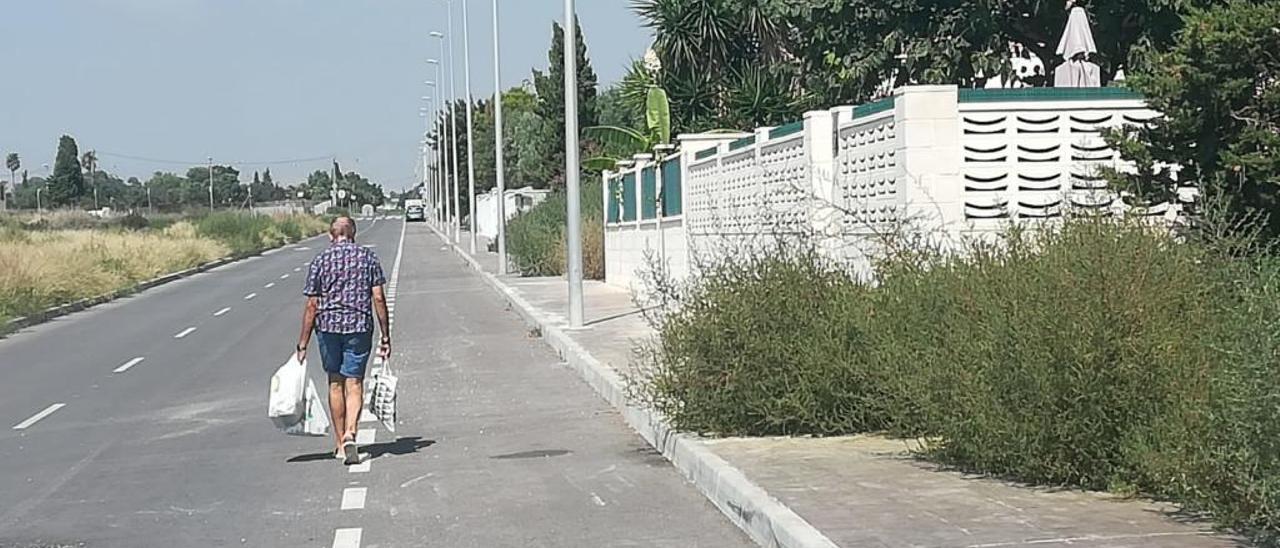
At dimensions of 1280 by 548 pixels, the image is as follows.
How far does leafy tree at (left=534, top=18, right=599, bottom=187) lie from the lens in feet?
197

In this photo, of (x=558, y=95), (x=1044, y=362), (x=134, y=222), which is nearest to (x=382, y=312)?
(x=1044, y=362)

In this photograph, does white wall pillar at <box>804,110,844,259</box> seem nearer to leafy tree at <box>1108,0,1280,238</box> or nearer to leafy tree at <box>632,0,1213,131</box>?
leafy tree at <box>1108,0,1280,238</box>

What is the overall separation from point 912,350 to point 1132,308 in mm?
1774

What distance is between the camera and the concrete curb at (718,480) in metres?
7.71

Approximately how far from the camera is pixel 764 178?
60.6 feet

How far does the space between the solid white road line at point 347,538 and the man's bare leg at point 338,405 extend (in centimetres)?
250

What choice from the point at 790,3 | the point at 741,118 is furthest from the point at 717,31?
the point at 790,3

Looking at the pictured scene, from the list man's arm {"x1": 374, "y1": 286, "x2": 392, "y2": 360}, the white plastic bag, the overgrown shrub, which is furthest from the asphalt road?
the overgrown shrub

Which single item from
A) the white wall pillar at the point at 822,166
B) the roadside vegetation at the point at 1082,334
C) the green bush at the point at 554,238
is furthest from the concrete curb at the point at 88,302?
the roadside vegetation at the point at 1082,334

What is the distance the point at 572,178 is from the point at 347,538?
14022mm

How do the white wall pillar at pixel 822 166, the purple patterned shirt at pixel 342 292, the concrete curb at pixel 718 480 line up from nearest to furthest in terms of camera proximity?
the concrete curb at pixel 718 480, the purple patterned shirt at pixel 342 292, the white wall pillar at pixel 822 166

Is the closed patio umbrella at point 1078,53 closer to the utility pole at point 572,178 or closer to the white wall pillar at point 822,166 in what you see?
the white wall pillar at point 822,166

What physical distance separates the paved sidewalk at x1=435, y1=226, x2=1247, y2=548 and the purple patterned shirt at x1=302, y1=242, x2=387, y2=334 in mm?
2634

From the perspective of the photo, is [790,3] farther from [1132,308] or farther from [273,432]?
[1132,308]
